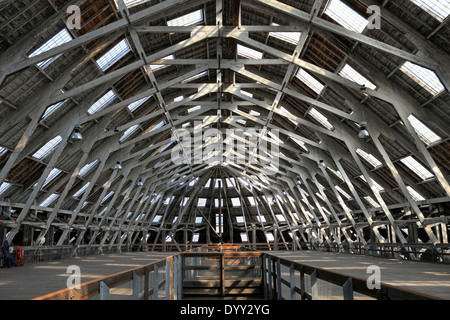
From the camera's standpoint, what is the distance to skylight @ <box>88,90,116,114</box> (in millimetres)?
15716

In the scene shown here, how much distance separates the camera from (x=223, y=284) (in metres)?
10.2

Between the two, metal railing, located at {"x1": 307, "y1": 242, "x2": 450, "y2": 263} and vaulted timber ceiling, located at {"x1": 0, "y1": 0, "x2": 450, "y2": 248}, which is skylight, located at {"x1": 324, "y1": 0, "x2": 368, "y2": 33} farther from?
metal railing, located at {"x1": 307, "y1": 242, "x2": 450, "y2": 263}

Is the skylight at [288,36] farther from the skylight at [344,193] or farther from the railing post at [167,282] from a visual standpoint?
the skylight at [344,193]

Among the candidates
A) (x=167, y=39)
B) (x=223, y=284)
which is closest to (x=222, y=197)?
(x=167, y=39)

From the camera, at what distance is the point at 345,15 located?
11922mm

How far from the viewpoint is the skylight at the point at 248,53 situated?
16375 millimetres

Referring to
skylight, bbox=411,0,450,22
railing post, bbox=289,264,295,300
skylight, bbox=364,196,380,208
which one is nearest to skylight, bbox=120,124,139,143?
skylight, bbox=411,0,450,22

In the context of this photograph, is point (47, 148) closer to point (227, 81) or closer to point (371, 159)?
point (227, 81)

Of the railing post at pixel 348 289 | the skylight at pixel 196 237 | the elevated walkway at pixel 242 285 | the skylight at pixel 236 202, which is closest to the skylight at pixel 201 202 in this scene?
the skylight at pixel 236 202

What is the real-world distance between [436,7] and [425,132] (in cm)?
577

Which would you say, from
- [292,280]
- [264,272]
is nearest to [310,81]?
[264,272]

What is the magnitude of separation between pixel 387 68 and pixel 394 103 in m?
1.30

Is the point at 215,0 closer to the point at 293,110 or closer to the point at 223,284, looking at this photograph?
the point at 293,110

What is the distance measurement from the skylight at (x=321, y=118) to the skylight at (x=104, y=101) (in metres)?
9.61
